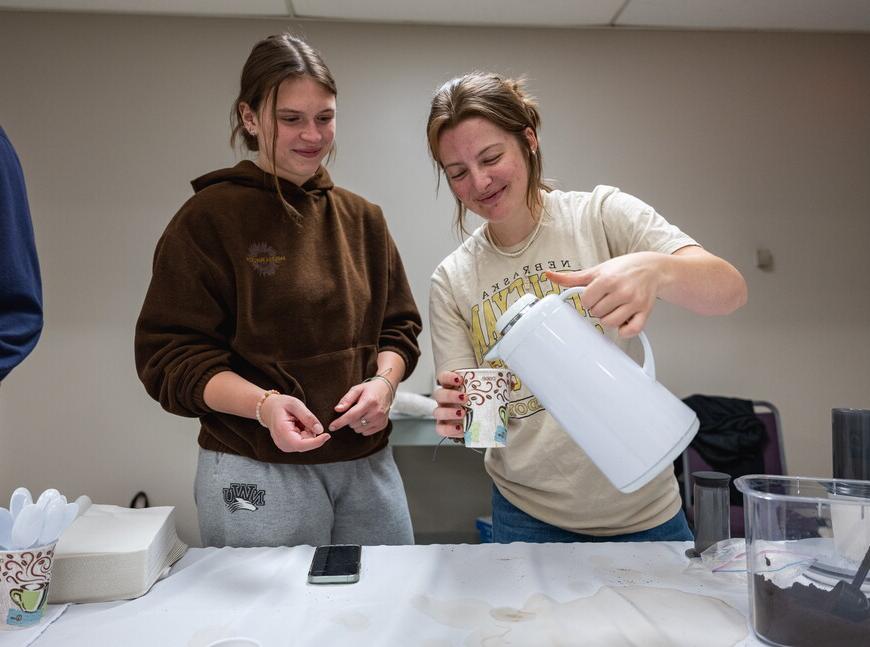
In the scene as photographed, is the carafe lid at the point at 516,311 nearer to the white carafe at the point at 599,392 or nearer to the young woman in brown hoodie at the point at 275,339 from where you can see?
the white carafe at the point at 599,392

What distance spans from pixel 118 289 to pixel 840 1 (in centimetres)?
330

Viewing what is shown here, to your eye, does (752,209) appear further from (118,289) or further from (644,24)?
(118,289)

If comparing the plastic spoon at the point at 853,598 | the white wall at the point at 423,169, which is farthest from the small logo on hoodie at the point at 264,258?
the white wall at the point at 423,169

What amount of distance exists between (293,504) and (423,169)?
2150 millimetres

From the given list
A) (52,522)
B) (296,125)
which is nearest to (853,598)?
(52,522)

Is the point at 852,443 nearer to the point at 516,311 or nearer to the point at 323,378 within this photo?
the point at 516,311

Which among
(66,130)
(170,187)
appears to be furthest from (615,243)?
(66,130)

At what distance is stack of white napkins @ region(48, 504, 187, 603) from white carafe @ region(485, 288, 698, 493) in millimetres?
585

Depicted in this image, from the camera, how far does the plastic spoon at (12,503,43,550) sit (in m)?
0.83

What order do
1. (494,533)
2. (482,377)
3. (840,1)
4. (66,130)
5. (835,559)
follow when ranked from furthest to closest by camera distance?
1. (66,130)
2. (840,1)
3. (494,533)
4. (482,377)
5. (835,559)

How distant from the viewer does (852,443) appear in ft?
2.84

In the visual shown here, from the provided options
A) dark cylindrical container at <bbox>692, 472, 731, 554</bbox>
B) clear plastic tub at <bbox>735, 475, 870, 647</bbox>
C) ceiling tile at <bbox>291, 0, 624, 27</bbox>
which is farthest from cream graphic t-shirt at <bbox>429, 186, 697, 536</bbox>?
ceiling tile at <bbox>291, 0, 624, 27</bbox>

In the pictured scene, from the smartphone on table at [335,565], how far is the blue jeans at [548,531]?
1.03 feet

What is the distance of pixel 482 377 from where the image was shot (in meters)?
0.96
